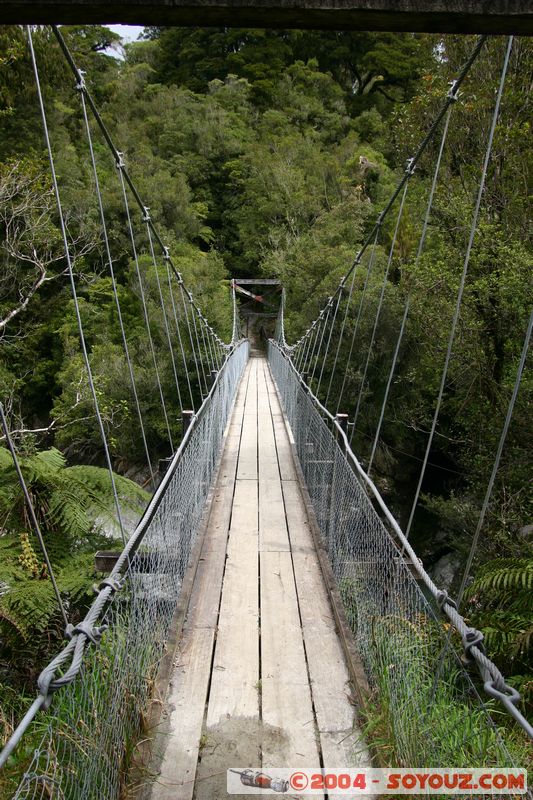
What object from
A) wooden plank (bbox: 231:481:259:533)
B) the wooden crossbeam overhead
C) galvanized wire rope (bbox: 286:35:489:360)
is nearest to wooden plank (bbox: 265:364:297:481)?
wooden plank (bbox: 231:481:259:533)

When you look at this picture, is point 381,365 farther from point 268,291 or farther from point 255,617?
point 268,291

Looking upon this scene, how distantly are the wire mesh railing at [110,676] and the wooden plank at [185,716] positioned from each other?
8 centimetres

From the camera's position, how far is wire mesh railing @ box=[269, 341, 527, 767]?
4.27 ft

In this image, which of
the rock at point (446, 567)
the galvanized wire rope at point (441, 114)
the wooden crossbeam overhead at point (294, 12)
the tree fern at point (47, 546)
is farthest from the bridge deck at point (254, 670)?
the rock at point (446, 567)

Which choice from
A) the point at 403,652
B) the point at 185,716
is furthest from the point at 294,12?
the point at 185,716

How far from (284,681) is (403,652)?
0.44 meters

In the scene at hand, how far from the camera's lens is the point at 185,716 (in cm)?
164

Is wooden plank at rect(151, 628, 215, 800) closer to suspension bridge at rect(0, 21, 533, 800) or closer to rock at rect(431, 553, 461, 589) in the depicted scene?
suspension bridge at rect(0, 21, 533, 800)

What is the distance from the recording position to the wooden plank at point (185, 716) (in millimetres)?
1383

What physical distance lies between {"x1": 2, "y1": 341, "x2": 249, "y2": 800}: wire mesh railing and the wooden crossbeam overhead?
1.08 meters

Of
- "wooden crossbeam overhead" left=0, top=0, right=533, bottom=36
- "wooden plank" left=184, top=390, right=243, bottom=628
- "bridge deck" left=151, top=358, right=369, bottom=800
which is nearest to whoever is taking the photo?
"wooden crossbeam overhead" left=0, top=0, right=533, bottom=36

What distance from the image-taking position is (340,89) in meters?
33.1

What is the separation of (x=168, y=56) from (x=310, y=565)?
40.0 m

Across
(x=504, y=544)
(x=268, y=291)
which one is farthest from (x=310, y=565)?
(x=268, y=291)
